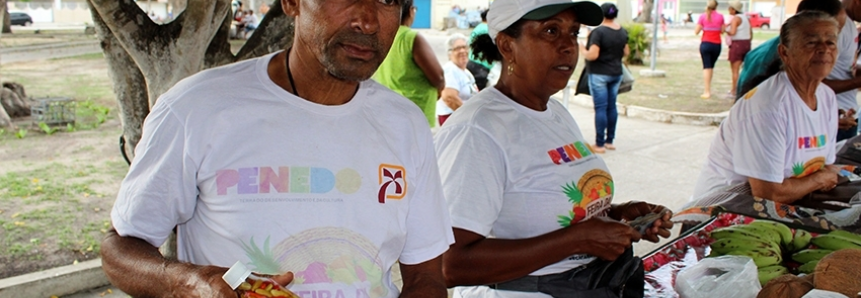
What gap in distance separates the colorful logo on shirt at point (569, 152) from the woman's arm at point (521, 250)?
0.70ft

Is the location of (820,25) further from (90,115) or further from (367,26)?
(90,115)

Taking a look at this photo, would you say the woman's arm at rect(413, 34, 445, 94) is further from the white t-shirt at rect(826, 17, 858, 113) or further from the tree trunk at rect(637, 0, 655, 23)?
the tree trunk at rect(637, 0, 655, 23)

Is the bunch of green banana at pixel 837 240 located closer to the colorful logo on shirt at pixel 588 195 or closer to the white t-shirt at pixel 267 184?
the colorful logo on shirt at pixel 588 195

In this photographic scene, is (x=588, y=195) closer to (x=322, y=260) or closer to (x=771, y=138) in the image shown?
(x=322, y=260)

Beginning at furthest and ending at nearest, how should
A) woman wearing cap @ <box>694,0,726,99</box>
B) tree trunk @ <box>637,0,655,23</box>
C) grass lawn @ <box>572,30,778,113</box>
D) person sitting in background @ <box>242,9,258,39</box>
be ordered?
tree trunk @ <box>637,0,655,23</box>
person sitting in background @ <box>242,9,258,39</box>
woman wearing cap @ <box>694,0,726,99</box>
grass lawn @ <box>572,30,778,113</box>

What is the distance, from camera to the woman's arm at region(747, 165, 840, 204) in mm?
3312

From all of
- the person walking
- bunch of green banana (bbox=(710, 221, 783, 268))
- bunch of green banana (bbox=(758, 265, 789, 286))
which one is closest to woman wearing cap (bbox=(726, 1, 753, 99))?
the person walking

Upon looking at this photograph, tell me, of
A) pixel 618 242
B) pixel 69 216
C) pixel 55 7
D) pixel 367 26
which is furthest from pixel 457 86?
pixel 55 7

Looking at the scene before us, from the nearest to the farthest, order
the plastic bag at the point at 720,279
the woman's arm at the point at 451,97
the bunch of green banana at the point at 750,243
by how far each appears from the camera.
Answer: the plastic bag at the point at 720,279, the bunch of green banana at the point at 750,243, the woman's arm at the point at 451,97

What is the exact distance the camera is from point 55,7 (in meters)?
60.3

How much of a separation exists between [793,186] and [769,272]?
2.94ft

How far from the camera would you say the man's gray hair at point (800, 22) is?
133 inches

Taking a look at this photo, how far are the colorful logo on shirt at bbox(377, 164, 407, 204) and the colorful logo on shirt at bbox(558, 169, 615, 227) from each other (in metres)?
0.71

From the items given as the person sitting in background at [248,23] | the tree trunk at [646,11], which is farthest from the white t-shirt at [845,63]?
the tree trunk at [646,11]
